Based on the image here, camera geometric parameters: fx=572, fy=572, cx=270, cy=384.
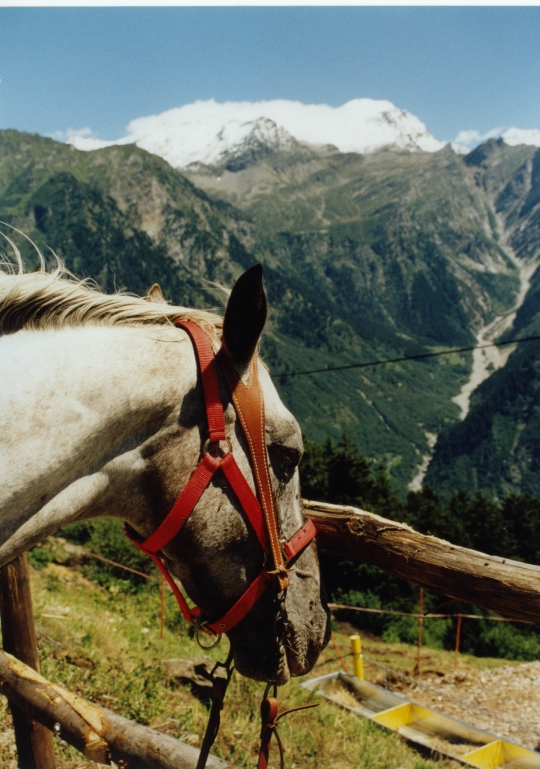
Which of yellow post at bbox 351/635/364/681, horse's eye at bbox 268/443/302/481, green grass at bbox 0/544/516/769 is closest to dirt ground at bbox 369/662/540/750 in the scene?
yellow post at bbox 351/635/364/681

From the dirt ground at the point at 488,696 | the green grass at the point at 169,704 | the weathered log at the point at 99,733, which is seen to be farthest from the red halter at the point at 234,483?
the dirt ground at the point at 488,696

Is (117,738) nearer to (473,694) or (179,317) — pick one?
(179,317)

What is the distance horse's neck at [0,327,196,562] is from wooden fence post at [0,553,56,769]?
223cm

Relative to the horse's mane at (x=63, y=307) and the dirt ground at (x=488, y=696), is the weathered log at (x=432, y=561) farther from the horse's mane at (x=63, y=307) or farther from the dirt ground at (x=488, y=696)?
the dirt ground at (x=488, y=696)

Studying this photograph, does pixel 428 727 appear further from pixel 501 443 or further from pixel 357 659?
pixel 501 443

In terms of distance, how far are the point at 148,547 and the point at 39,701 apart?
202 cm

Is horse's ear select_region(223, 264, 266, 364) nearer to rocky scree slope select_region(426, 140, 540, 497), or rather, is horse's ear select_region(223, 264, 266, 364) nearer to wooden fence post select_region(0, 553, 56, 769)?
wooden fence post select_region(0, 553, 56, 769)

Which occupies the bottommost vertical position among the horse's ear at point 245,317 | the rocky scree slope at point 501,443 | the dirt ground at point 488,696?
the rocky scree slope at point 501,443

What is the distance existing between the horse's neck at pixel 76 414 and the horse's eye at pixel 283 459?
40 cm

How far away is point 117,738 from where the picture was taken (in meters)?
3.08

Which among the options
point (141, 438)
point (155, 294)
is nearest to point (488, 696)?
point (155, 294)

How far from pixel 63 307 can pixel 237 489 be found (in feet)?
2.79

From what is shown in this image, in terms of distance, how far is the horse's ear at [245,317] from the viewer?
6.02 feet

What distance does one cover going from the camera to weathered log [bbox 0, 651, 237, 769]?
9.59ft
